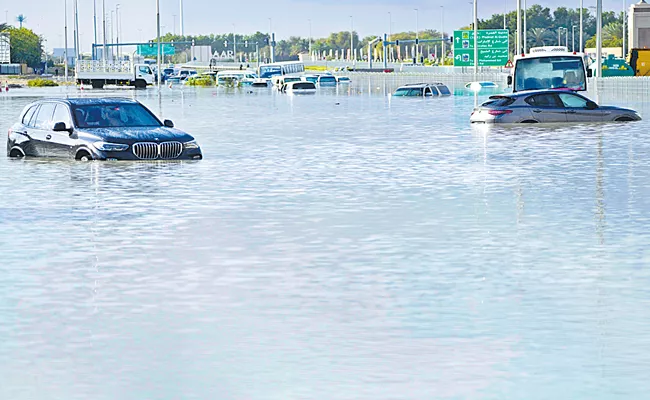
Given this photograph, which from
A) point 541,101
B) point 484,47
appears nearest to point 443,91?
point 484,47

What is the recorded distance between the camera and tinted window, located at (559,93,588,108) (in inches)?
1738

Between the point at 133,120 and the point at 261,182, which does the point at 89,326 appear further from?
the point at 133,120

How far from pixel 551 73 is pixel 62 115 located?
29620mm

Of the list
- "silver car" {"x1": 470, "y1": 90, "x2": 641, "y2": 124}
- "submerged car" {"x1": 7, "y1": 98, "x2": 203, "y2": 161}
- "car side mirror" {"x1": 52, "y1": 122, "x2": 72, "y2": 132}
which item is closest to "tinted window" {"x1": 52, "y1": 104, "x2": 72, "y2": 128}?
"submerged car" {"x1": 7, "y1": 98, "x2": 203, "y2": 161}

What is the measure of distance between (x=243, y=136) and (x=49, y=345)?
30462 millimetres

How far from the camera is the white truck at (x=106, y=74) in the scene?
120m

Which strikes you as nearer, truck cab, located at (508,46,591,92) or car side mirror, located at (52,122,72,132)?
car side mirror, located at (52,122,72,132)

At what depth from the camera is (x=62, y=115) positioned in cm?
2812

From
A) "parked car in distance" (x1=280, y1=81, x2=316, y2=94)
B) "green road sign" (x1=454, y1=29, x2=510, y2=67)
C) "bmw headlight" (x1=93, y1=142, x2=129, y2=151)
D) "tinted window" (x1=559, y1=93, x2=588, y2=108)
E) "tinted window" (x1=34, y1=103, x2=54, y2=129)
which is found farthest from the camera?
"green road sign" (x1=454, y1=29, x2=510, y2=67)

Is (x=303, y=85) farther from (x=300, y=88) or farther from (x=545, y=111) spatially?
(x=545, y=111)

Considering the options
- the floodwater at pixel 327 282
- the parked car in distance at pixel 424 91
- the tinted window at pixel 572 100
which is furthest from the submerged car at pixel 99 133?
the parked car in distance at pixel 424 91

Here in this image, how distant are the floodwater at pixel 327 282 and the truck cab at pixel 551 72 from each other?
2798 centimetres

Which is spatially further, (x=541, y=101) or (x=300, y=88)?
(x=300, y=88)

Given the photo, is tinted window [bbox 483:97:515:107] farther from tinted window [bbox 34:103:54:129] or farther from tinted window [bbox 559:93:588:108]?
tinted window [bbox 34:103:54:129]
